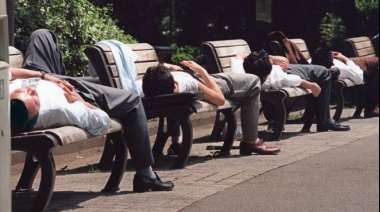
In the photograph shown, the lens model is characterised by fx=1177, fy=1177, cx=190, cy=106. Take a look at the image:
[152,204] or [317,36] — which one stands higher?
[152,204]

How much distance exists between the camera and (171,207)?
7312mm

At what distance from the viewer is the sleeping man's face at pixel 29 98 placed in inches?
263

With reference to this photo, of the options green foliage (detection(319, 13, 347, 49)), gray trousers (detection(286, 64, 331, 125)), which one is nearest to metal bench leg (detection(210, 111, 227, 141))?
gray trousers (detection(286, 64, 331, 125))

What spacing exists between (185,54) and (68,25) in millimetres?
6841

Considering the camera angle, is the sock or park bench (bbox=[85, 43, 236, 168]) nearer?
the sock

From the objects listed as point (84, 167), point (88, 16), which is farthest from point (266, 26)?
point (84, 167)

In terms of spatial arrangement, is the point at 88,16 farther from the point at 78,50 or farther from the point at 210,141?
the point at 210,141

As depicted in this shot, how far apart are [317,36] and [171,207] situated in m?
12.5

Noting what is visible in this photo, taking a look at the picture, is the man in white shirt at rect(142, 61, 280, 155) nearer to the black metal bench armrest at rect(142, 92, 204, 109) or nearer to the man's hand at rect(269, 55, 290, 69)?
the black metal bench armrest at rect(142, 92, 204, 109)

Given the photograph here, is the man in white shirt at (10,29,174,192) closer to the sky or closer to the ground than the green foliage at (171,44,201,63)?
closer to the sky

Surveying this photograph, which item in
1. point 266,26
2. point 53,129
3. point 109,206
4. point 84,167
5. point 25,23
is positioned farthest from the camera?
point 266,26

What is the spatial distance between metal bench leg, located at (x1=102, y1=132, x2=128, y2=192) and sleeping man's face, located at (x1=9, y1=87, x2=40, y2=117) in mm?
1339

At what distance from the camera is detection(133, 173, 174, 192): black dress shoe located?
26.1 ft

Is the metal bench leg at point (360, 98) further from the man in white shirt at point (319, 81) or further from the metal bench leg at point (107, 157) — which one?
the metal bench leg at point (107, 157)
